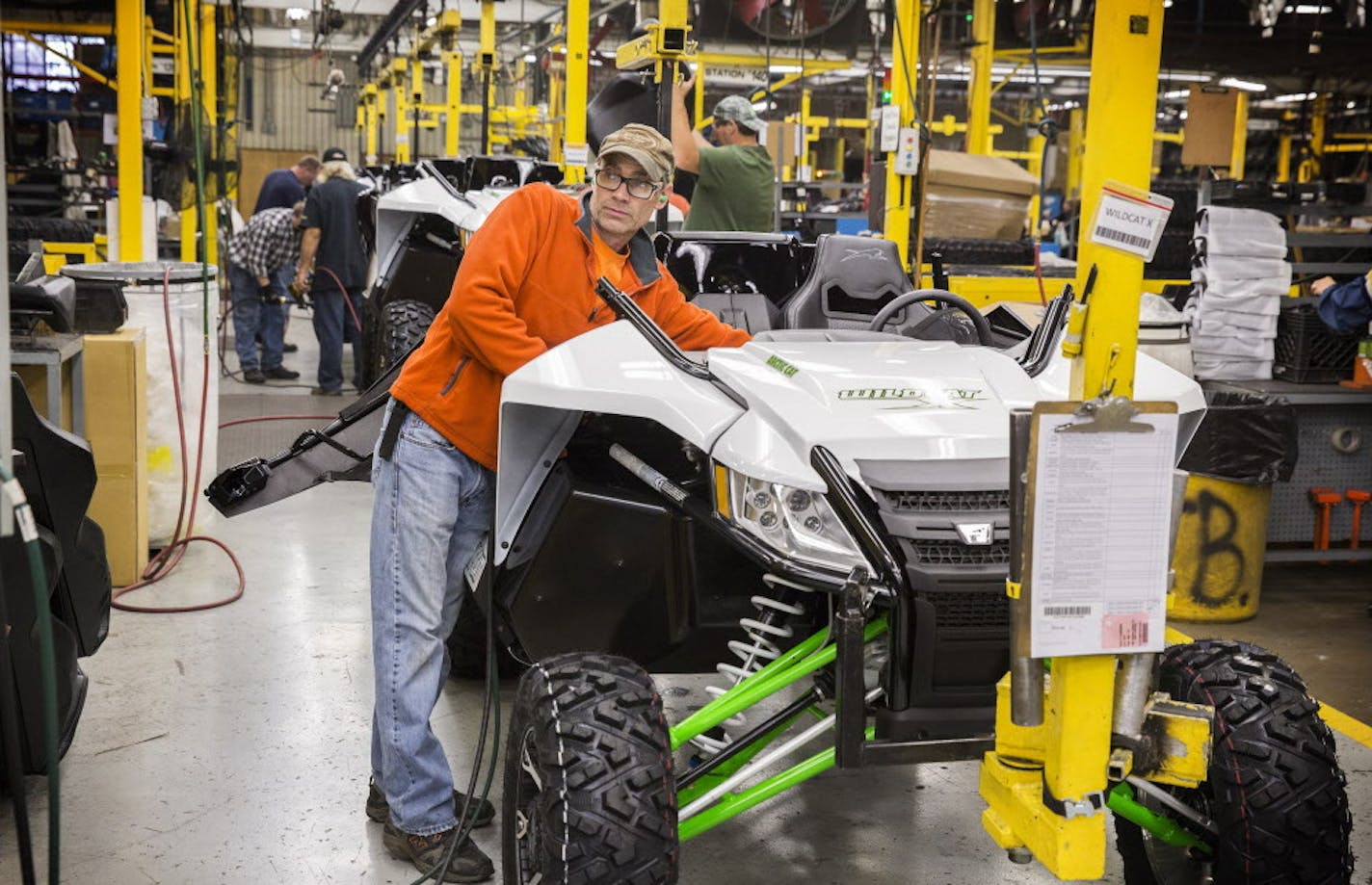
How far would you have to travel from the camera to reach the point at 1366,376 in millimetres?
6359

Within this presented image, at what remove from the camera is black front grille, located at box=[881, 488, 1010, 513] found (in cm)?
283

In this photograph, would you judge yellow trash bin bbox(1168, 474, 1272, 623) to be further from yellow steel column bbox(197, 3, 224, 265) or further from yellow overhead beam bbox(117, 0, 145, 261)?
yellow steel column bbox(197, 3, 224, 265)

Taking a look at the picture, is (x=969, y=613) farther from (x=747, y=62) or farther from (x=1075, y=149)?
(x=1075, y=149)

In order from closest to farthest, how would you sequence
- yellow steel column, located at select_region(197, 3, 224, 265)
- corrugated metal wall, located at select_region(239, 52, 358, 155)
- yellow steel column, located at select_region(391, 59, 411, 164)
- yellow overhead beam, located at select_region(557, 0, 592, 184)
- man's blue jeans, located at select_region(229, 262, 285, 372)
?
1. yellow overhead beam, located at select_region(557, 0, 592, 184)
2. man's blue jeans, located at select_region(229, 262, 285, 372)
3. yellow steel column, located at select_region(197, 3, 224, 265)
4. yellow steel column, located at select_region(391, 59, 411, 164)
5. corrugated metal wall, located at select_region(239, 52, 358, 155)

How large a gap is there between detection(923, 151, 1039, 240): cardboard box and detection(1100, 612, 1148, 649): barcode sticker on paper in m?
6.59

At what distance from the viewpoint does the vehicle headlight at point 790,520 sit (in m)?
2.88

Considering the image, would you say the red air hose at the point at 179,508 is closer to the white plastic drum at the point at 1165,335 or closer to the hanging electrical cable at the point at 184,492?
the hanging electrical cable at the point at 184,492

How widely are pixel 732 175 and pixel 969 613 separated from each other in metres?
5.13

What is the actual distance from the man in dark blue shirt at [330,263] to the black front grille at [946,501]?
842 centimetres

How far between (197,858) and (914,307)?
252 cm

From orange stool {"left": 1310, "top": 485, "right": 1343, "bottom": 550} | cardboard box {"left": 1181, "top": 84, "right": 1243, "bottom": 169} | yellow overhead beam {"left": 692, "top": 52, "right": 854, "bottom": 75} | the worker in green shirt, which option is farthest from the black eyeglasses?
yellow overhead beam {"left": 692, "top": 52, "right": 854, "bottom": 75}

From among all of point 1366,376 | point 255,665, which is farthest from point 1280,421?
point 255,665

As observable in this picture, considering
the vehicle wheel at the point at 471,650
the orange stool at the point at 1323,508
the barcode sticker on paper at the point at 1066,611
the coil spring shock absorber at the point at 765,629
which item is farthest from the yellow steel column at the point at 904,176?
the barcode sticker on paper at the point at 1066,611

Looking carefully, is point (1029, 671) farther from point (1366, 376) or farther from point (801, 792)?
point (1366, 376)
